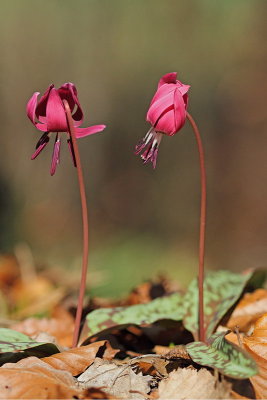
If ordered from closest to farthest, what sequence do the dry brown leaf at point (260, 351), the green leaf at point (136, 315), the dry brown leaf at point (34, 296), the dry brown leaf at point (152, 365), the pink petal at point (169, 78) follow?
the dry brown leaf at point (260, 351), the dry brown leaf at point (152, 365), the pink petal at point (169, 78), the green leaf at point (136, 315), the dry brown leaf at point (34, 296)

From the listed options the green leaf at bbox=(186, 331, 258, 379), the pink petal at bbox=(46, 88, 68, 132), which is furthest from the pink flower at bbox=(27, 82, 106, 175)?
the green leaf at bbox=(186, 331, 258, 379)

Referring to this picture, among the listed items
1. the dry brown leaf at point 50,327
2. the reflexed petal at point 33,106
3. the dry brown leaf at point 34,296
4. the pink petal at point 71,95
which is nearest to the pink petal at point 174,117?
the pink petal at point 71,95

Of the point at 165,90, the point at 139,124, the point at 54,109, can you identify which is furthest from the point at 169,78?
the point at 139,124

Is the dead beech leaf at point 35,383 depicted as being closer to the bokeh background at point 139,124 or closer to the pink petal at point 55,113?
the pink petal at point 55,113

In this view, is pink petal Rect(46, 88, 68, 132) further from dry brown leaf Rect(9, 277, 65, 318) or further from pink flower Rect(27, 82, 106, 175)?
dry brown leaf Rect(9, 277, 65, 318)

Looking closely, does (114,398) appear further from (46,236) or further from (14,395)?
(46,236)

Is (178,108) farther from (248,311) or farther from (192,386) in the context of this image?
(248,311)
